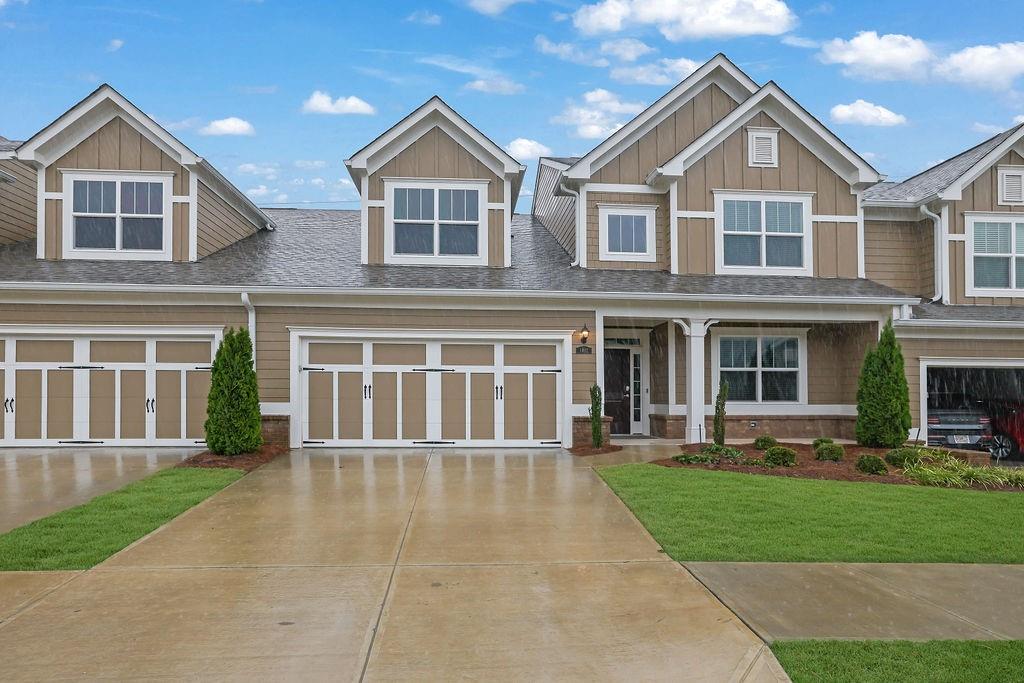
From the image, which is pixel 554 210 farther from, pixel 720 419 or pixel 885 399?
pixel 885 399

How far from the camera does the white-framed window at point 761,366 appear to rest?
15.9 meters

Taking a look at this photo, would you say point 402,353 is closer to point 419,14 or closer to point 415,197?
point 415,197

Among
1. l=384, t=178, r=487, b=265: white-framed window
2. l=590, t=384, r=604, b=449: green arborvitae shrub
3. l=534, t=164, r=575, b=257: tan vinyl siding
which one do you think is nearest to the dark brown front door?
l=534, t=164, r=575, b=257: tan vinyl siding

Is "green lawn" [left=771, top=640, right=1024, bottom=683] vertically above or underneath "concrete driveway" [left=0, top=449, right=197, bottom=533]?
underneath

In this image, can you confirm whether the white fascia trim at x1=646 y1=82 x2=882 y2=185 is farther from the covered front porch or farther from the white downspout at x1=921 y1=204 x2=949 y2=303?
the covered front porch

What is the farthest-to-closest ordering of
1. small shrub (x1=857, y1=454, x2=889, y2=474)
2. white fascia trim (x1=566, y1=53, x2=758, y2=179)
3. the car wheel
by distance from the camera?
white fascia trim (x1=566, y1=53, x2=758, y2=179) < the car wheel < small shrub (x1=857, y1=454, x2=889, y2=474)

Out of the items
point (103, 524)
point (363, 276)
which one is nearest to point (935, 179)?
point (363, 276)

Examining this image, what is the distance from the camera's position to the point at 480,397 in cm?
1440

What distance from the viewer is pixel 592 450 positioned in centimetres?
1347

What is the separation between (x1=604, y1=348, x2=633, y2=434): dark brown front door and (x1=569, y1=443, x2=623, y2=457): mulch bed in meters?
2.71

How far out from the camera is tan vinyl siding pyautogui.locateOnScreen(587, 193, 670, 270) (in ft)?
51.2

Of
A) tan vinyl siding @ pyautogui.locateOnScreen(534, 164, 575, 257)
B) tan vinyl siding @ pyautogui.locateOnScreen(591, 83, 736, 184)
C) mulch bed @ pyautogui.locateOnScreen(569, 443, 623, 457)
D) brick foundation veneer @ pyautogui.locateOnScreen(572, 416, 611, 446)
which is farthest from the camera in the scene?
tan vinyl siding @ pyautogui.locateOnScreen(534, 164, 575, 257)

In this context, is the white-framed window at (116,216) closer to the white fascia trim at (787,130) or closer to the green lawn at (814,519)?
the white fascia trim at (787,130)

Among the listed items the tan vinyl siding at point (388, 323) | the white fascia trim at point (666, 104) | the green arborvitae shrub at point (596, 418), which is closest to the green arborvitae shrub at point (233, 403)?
the tan vinyl siding at point (388, 323)
